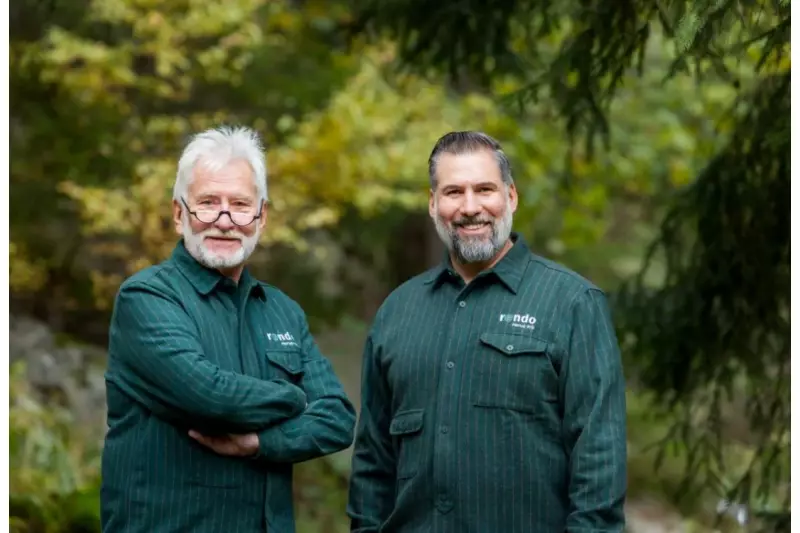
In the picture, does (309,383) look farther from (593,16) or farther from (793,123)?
(593,16)

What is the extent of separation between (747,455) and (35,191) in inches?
262

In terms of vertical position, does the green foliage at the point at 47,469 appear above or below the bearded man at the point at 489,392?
below

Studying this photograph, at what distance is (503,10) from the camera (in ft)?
18.4

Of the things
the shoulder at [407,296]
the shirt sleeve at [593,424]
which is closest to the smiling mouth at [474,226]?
the shoulder at [407,296]

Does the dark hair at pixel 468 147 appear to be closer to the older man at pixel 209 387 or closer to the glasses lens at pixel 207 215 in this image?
the older man at pixel 209 387

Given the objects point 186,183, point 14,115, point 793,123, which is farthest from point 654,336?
point 14,115

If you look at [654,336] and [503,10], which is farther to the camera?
[654,336]

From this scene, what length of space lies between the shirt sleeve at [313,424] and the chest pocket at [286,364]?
3cm

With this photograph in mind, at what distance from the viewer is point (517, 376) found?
3529 millimetres

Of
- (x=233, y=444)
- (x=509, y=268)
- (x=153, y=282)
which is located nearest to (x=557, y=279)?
(x=509, y=268)

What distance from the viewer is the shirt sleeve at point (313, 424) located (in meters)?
3.50

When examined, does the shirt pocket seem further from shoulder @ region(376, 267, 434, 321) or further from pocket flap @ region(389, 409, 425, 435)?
shoulder @ region(376, 267, 434, 321)

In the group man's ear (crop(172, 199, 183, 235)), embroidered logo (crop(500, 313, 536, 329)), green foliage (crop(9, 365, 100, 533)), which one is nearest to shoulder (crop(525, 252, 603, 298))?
embroidered logo (crop(500, 313, 536, 329))

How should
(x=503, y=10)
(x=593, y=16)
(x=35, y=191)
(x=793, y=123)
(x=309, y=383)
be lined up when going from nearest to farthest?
1. (x=309, y=383)
2. (x=793, y=123)
3. (x=593, y=16)
4. (x=503, y=10)
5. (x=35, y=191)
